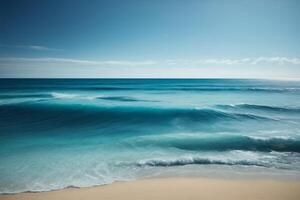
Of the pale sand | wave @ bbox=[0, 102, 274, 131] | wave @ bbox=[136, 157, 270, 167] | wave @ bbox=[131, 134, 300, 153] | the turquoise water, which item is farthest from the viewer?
wave @ bbox=[0, 102, 274, 131]

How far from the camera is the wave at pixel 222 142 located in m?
4.70

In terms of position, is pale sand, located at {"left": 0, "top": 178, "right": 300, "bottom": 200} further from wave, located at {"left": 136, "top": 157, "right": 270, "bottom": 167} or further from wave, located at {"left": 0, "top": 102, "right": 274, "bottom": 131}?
wave, located at {"left": 0, "top": 102, "right": 274, "bottom": 131}

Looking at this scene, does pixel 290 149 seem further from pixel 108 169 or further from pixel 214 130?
pixel 108 169

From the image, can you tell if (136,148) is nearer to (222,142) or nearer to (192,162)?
(192,162)

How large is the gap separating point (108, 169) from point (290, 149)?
394 centimetres

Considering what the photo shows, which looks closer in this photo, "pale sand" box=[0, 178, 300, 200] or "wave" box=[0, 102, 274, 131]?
"pale sand" box=[0, 178, 300, 200]

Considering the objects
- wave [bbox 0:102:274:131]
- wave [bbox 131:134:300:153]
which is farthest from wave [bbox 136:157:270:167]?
wave [bbox 0:102:274:131]

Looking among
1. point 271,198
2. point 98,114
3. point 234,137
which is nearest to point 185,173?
point 271,198

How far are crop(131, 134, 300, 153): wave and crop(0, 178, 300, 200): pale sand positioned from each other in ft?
5.10

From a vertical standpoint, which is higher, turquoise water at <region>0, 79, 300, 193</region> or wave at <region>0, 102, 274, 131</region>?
wave at <region>0, 102, 274, 131</region>

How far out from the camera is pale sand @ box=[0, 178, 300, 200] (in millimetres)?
2762

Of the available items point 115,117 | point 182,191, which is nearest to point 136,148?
point 182,191

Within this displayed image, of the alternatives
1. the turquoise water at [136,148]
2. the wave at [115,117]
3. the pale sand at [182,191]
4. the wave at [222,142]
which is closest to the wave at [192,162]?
the turquoise water at [136,148]

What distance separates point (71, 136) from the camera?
5.85 metres
